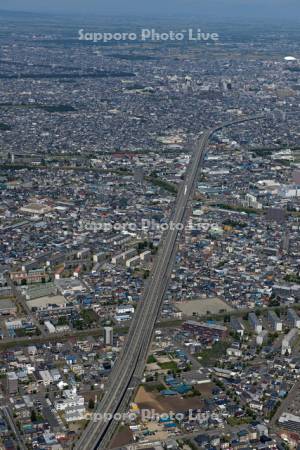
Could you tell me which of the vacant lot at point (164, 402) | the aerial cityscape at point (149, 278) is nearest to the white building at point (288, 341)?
the aerial cityscape at point (149, 278)

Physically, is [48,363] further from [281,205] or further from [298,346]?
[281,205]

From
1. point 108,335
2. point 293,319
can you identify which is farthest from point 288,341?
point 108,335

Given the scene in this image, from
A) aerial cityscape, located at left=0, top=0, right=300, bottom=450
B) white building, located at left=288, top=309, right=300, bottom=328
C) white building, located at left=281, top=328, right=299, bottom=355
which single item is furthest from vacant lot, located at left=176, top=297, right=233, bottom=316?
white building, located at left=281, top=328, right=299, bottom=355

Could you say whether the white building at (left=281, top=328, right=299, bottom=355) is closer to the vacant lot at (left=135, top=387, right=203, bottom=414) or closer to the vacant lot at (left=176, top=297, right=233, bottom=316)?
the vacant lot at (left=176, top=297, right=233, bottom=316)

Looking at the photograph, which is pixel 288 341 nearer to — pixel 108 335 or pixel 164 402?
pixel 164 402

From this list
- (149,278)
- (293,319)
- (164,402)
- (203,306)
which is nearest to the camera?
(164,402)

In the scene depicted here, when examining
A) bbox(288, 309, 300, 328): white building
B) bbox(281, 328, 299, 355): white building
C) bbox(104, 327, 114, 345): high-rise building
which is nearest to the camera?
bbox(281, 328, 299, 355): white building

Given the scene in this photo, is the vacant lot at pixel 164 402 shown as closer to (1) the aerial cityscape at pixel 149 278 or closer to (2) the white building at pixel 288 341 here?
(1) the aerial cityscape at pixel 149 278
